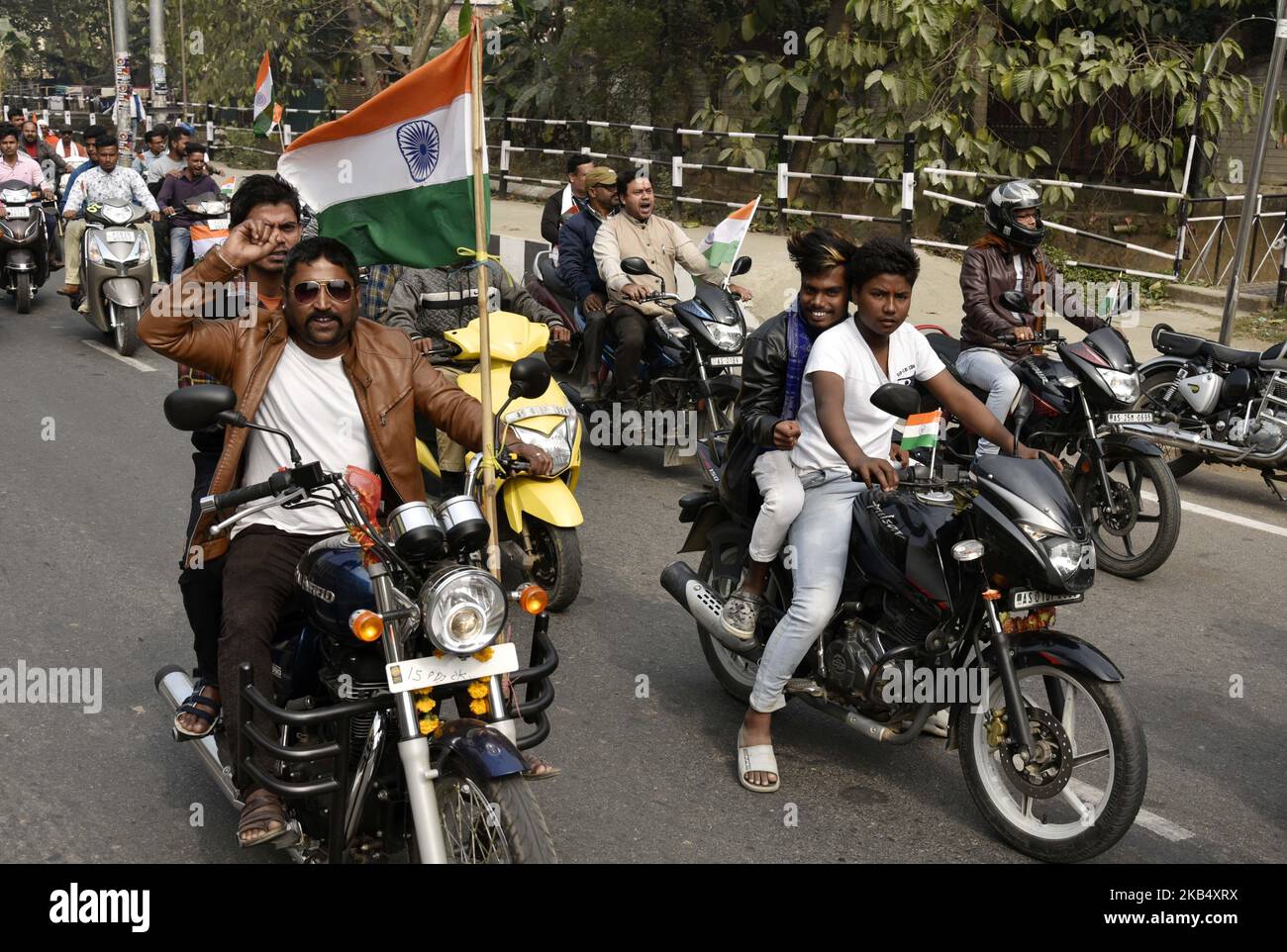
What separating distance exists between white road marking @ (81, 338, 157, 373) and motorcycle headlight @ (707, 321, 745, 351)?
18.6ft

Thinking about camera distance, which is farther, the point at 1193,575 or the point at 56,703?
the point at 1193,575

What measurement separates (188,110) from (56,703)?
112ft

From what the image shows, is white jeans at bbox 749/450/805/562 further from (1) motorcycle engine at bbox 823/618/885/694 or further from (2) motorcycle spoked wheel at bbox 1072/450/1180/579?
(2) motorcycle spoked wheel at bbox 1072/450/1180/579

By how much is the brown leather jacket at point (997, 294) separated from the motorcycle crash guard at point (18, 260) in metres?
10.5

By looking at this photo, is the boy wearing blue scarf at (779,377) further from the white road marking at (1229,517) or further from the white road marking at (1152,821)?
the white road marking at (1229,517)

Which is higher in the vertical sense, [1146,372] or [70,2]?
A: [70,2]

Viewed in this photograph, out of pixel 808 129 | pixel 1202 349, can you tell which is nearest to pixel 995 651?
pixel 1202 349

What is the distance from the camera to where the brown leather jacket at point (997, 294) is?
24.8ft

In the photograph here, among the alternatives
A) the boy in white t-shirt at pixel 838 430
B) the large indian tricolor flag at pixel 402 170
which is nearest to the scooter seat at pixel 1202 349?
the boy in white t-shirt at pixel 838 430

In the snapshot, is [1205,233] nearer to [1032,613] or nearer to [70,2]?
[1032,613]

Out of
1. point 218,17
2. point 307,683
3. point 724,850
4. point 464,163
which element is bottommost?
point 724,850

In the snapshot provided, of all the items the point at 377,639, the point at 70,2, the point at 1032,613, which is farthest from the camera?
the point at 70,2

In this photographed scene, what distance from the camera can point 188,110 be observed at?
3662 cm
